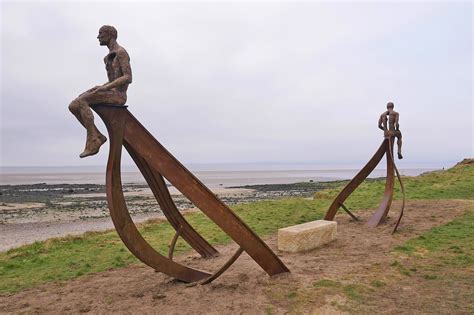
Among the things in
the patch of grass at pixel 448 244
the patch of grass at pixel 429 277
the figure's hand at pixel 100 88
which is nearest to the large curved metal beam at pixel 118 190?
the figure's hand at pixel 100 88

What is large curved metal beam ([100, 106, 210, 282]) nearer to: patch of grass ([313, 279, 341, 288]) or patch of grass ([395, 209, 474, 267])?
patch of grass ([313, 279, 341, 288])

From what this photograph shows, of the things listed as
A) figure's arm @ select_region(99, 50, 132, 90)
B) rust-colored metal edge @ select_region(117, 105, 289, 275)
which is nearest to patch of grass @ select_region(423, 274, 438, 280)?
rust-colored metal edge @ select_region(117, 105, 289, 275)

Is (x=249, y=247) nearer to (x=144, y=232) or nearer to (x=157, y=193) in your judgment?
(x=157, y=193)

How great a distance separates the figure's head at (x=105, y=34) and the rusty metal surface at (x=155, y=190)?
1130mm

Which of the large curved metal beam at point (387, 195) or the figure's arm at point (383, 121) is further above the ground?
the figure's arm at point (383, 121)

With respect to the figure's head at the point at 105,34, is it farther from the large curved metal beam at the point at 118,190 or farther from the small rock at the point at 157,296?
the small rock at the point at 157,296

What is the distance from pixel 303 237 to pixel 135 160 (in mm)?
4990

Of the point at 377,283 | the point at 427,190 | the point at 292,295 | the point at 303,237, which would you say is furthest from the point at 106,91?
the point at 427,190

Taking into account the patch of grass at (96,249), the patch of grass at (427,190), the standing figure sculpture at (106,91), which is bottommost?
the patch of grass at (96,249)

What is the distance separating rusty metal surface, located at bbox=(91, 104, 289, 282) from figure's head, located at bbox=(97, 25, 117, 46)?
1130 mm

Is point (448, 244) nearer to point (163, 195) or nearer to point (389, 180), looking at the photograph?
point (389, 180)

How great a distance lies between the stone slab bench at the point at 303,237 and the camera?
401 inches

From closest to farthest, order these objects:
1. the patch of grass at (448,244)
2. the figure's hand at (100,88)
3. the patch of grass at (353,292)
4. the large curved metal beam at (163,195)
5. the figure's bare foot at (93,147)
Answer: the figure's bare foot at (93,147) → the figure's hand at (100,88) → the patch of grass at (353,292) → the large curved metal beam at (163,195) → the patch of grass at (448,244)

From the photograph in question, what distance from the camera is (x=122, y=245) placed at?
12.3m
